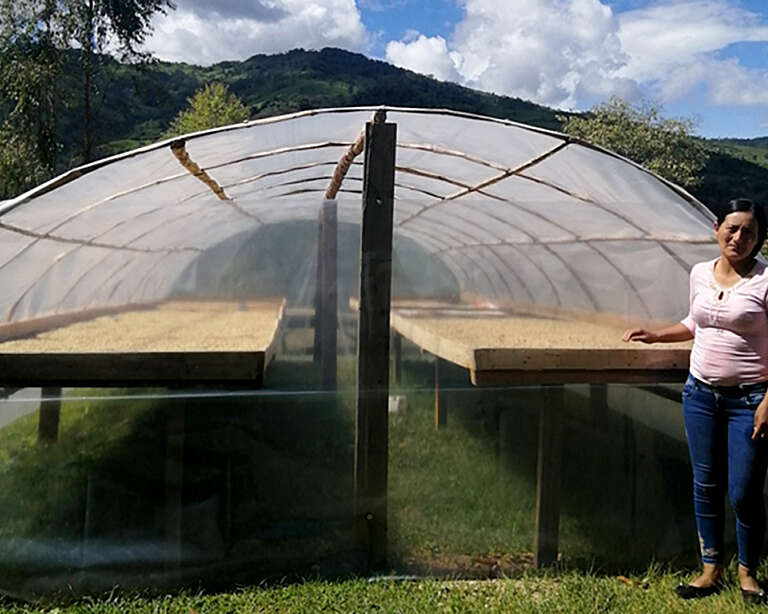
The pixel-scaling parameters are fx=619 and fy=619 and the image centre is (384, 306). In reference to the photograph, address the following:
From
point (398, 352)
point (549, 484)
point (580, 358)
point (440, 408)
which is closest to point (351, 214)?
point (398, 352)

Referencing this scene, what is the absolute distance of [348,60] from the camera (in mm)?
57781

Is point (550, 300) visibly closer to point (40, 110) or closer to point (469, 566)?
point (469, 566)

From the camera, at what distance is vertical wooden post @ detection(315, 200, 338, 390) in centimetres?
334

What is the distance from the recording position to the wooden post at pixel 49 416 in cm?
308

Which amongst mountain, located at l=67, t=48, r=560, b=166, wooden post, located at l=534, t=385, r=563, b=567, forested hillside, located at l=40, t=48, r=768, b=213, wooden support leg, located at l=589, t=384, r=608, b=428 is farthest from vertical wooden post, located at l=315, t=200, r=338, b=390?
mountain, located at l=67, t=48, r=560, b=166

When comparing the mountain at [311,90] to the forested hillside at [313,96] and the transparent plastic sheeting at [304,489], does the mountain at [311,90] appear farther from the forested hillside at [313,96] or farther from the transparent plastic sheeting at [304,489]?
the transparent plastic sheeting at [304,489]

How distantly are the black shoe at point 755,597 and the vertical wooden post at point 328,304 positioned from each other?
81.5 inches

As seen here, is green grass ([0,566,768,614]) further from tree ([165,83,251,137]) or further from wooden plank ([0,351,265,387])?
tree ([165,83,251,137])

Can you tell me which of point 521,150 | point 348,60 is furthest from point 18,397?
point 348,60

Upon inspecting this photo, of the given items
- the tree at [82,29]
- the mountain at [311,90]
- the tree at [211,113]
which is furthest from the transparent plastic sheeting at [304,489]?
the mountain at [311,90]

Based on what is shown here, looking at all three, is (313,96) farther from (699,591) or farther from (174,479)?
(699,591)

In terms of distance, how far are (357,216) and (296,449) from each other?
154cm

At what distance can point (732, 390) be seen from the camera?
250 centimetres

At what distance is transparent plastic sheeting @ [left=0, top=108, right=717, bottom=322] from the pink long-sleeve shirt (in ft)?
4.45
